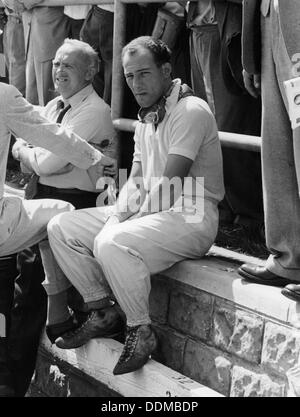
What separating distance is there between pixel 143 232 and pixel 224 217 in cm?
128

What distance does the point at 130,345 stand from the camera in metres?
3.90

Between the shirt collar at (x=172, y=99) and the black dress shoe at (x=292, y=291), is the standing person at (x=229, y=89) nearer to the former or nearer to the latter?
the shirt collar at (x=172, y=99)

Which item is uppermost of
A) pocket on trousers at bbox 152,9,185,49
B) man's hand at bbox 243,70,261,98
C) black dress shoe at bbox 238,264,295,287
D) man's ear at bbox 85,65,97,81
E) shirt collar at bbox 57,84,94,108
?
pocket on trousers at bbox 152,9,185,49

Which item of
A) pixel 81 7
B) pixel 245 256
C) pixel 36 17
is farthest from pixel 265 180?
pixel 36 17

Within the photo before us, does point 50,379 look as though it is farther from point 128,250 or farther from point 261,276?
point 261,276

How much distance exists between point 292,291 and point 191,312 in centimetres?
70

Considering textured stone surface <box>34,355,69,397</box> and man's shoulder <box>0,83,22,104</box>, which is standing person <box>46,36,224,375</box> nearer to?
textured stone surface <box>34,355,69,397</box>

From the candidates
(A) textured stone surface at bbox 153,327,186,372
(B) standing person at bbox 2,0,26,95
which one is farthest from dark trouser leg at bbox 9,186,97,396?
(B) standing person at bbox 2,0,26,95

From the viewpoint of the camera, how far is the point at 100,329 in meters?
4.28

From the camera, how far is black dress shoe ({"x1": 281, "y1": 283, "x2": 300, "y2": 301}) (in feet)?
11.4

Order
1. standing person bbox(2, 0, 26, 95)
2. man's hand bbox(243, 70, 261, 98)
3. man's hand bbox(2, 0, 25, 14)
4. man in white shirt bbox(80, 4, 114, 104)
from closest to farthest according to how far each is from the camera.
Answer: man's hand bbox(243, 70, 261, 98) < man in white shirt bbox(80, 4, 114, 104) < man's hand bbox(2, 0, 25, 14) < standing person bbox(2, 0, 26, 95)

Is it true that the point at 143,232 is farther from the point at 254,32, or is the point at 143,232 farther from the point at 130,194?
the point at 254,32

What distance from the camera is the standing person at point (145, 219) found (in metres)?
3.92

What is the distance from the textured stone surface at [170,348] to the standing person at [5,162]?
2.12 feet
